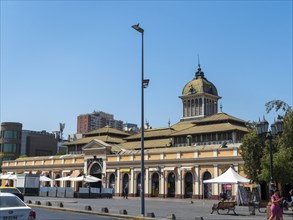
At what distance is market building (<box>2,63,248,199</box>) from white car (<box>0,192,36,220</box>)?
38.7m

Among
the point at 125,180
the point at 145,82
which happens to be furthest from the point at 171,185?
the point at 145,82

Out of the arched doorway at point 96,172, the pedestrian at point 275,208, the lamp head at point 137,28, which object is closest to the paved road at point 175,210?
the pedestrian at point 275,208

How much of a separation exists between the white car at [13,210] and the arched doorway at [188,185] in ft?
140

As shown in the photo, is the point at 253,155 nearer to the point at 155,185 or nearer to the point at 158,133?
the point at 155,185

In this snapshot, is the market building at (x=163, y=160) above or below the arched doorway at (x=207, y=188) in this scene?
above

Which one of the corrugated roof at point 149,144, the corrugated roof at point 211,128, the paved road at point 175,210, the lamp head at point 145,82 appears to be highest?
the corrugated roof at point 211,128

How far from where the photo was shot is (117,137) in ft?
253

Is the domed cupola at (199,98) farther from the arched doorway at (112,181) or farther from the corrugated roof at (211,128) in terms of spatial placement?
the arched doorway at (112,181)

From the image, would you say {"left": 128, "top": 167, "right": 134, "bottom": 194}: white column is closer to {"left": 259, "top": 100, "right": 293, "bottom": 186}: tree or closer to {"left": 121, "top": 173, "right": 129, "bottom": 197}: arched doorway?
{"left": 121, "top": 173, "right": 129, "bottom": 197}: arched doorway

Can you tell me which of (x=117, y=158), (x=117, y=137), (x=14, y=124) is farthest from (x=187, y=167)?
(x=14, y=124)

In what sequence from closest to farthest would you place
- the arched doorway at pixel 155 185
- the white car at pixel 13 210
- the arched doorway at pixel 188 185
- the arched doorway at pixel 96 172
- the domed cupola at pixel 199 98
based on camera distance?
the white car at pixel 13 210 → the arched doorway at pixel 188 185 → the arched doorway at pixel 155 185 → the arched doorway at pixel 96 172 → the domed cupola at pixel 199 98

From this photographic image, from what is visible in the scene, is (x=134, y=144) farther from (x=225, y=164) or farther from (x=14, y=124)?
(x=14, y=124)

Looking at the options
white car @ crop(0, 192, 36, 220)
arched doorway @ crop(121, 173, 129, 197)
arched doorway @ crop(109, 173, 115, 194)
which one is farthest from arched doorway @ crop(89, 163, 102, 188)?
white car @ crop(0, 192, 36, 220)

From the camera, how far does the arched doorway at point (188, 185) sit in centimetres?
5464
